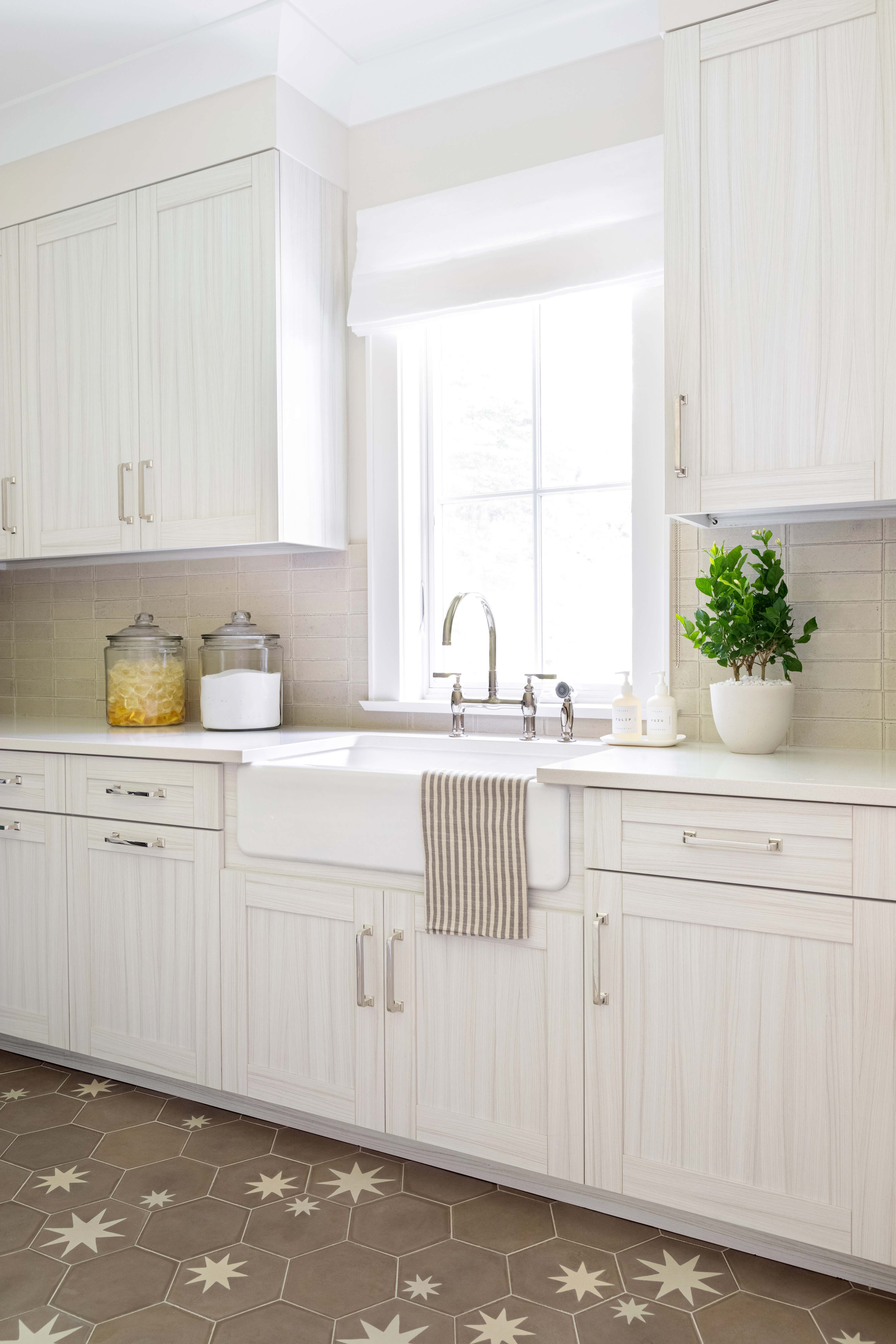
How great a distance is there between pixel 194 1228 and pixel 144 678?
1.52 m

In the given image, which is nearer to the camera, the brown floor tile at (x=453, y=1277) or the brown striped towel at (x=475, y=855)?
the brown floor tile at (x=453, y=1277)

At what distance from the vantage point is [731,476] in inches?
75.2

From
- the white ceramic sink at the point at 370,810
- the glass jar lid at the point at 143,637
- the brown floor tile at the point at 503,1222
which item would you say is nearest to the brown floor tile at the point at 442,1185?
the brown floor tile at the point at 503,1222

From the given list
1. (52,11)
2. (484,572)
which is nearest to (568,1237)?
(484,572)

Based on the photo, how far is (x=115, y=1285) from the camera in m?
1.67

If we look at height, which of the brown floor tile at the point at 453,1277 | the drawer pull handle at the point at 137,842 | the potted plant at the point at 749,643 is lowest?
the brown floor tile at the point at 453,1277

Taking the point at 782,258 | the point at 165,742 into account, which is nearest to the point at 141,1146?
the point at 165,742

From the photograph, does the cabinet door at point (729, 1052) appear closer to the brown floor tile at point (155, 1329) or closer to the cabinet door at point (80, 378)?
the brown floor tile at point (155, 1329)

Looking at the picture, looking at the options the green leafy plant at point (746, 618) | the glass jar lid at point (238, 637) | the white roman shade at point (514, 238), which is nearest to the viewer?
the green leafy plant at point (746, 618)

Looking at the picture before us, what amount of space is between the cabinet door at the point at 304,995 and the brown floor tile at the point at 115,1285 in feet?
1.52

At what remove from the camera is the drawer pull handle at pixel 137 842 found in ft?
7.66

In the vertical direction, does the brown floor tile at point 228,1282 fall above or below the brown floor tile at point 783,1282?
below

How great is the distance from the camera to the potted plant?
1990 mm

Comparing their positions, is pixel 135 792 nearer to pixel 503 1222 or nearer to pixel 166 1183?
pixel 166 1183
